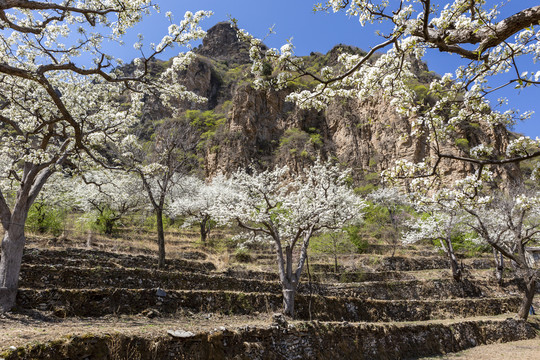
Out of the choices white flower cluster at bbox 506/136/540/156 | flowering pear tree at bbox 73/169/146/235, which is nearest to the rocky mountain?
flowering pear tree at bbox 73/169/146/235

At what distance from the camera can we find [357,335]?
8.90m

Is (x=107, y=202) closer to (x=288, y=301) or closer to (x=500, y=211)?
(x=288, y=301)

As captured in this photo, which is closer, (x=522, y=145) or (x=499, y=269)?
(x=522, y=145)

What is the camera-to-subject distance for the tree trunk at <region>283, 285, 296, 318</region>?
1138cm

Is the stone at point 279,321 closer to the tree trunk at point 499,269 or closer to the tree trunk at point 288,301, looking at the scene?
the tree trunk at point 288,301

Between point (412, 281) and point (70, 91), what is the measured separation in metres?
20.8

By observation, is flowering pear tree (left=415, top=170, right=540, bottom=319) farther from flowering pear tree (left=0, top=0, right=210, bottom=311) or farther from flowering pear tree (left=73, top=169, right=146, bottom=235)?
flowering pear tree (left=73, top=169, right=146, bottom=235)

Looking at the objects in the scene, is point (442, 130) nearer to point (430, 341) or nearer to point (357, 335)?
point (357, 335)

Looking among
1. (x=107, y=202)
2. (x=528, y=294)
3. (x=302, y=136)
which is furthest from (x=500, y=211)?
(x=302, y=136)

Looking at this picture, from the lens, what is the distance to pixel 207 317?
1003 centimetres

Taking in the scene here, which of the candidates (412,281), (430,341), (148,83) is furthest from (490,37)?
(412,281)

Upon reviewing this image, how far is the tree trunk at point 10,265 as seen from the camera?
25.0 ft

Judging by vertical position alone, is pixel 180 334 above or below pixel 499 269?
above

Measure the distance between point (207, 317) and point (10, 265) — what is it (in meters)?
5.57
